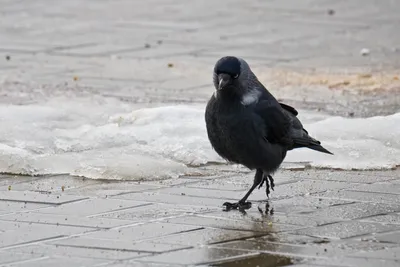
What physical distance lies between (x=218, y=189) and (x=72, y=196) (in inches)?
42.7

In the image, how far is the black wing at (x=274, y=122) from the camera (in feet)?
26.1

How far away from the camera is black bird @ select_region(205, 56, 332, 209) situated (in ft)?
25.6

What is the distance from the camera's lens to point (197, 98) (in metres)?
12.2

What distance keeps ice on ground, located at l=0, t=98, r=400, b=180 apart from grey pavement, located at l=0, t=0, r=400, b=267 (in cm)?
27

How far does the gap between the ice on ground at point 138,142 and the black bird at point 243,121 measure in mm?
1124

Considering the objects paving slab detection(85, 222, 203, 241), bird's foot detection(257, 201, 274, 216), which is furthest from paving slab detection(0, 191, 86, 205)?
bird's foot detection(257, 201, 274, 216)

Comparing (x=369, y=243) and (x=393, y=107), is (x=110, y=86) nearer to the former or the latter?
(x=393, y=107)

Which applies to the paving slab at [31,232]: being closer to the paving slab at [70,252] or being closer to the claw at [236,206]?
the paving slab at [70,252]

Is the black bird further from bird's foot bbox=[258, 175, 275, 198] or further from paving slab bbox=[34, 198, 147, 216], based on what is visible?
paving slab bbox=[34, 198, 147, 216]

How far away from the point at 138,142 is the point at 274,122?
220 cm

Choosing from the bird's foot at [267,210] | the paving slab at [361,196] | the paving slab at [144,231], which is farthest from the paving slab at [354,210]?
the paving slab at [144,231]

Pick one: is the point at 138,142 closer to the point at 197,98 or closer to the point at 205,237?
the point at 197,98

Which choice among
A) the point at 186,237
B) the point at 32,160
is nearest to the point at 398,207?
the point at 186,237

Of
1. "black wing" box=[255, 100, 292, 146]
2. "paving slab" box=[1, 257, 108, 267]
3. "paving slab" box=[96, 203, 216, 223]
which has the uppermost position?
"black wing" box=[255, 100, 292, 146]
